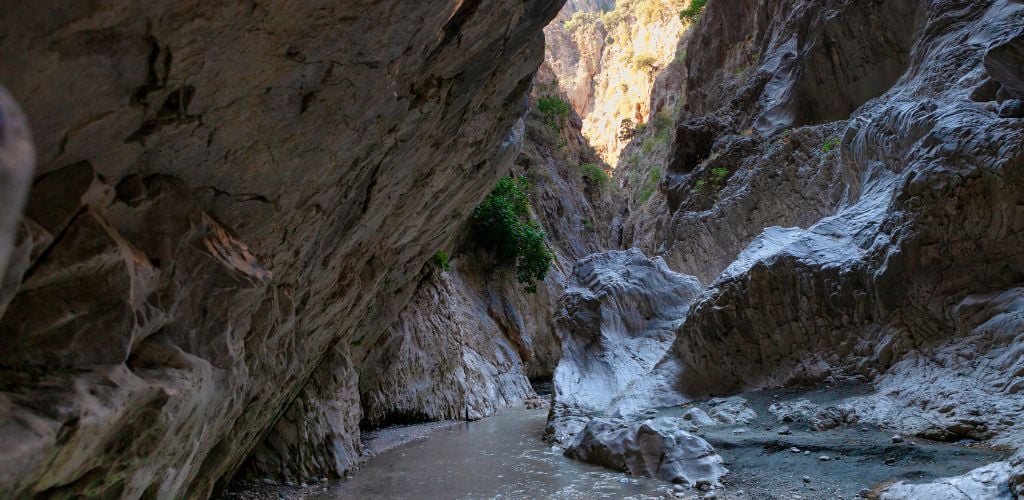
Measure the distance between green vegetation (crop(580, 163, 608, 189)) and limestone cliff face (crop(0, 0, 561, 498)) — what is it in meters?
28.2

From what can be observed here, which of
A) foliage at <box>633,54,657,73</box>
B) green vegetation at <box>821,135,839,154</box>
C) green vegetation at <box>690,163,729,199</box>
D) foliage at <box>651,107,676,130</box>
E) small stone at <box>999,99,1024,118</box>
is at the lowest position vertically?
small stone at <box>999,99,1024,118</box>

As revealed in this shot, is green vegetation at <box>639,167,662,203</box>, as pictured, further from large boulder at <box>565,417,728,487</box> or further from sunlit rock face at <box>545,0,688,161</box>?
large boulder at <box>565,417,728,487</box>

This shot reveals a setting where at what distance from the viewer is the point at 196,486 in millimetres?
5797

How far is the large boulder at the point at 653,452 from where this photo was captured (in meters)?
6.79

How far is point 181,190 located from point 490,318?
18190mm

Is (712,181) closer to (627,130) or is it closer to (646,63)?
(627,130)

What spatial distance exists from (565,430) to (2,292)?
9604 mm

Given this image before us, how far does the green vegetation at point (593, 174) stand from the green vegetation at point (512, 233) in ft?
35.4

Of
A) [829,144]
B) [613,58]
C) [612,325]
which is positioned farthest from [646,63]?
[612,325]

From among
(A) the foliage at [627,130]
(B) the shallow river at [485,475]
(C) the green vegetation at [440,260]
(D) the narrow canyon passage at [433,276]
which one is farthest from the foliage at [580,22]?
(B) the shallow river at [485,475]

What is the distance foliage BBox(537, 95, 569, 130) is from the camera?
3083cm

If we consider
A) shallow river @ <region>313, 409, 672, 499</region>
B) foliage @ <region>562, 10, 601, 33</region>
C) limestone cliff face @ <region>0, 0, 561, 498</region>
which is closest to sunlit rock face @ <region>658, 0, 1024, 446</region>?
shallow river @ <region>313, 409, 672, 499</region>

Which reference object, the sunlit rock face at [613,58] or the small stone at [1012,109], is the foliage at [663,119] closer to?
the sunlit rock face at [613,58]

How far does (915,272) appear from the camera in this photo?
788 cm
